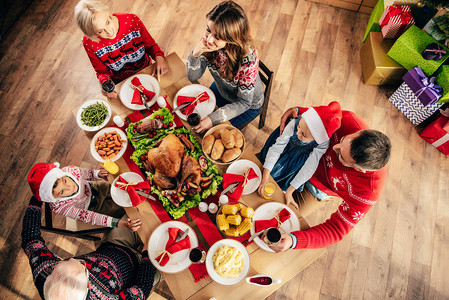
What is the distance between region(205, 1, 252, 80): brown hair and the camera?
65.0 inches

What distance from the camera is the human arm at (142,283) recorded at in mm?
1852

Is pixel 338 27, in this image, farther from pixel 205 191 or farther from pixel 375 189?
pixel 205 191

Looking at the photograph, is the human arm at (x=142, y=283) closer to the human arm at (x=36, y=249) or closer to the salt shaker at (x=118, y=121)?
the human arm at (x=36, y=249)

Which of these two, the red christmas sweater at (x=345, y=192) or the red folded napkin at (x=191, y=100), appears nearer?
the red christmas sweater at (x=345, y=192)

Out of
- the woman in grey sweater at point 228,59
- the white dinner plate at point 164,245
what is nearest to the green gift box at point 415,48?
the woman in grey sweater at point 228,59

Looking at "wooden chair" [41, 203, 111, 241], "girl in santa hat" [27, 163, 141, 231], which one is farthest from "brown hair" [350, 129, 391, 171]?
"wooden chair" [41, 203, 111, 241]

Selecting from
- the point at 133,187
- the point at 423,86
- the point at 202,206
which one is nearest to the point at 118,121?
the point at 133,187

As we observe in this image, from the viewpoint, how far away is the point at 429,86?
271cm

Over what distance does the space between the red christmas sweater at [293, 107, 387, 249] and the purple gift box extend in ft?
4.86

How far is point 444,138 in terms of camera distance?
9.21 ft

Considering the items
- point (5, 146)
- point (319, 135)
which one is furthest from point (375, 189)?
point (5, 146)

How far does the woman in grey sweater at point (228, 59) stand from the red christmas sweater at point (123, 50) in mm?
566

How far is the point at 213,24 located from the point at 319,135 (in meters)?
1.00

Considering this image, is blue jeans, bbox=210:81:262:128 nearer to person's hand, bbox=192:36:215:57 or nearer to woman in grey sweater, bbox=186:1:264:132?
woman in grey sweater, bbox=186:1:264:132
